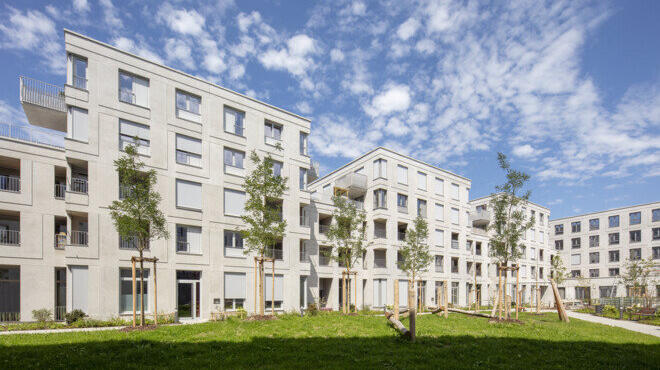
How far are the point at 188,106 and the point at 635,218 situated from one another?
69342mm

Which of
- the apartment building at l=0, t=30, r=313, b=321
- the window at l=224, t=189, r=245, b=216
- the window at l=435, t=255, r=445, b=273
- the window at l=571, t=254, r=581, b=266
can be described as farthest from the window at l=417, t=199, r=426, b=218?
the window at l=571, t=254, r=581, b=266

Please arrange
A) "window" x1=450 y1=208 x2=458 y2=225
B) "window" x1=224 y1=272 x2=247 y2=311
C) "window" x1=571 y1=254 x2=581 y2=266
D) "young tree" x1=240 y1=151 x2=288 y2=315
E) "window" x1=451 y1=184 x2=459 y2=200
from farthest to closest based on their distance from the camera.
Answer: "window" x1=571 y1=254 x2=581 y2=266
"window" x1=451 y1=184 x2=459 y2=200
"window" x1=450 y1=208 x2=458 y2=225
"window" x1=224 y1=272 x2=247 y2=311
"young tree" x1=240 y1=151 x2=288 y2=315

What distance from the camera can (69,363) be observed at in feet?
31.0

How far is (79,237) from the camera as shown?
21953 mm

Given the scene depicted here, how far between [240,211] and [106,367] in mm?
17983

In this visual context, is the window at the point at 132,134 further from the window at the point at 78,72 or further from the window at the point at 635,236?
the window at the point at 635,236

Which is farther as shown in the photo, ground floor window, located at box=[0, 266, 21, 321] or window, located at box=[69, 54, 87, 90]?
window, located at box=[69, 54, 87, 90]

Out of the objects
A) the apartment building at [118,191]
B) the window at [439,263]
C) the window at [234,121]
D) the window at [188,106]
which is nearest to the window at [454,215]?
the window at [439,263]

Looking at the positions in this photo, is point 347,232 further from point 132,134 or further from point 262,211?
point 132,134

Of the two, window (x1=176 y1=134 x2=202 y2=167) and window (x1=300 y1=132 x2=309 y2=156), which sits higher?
window (x1=300 y1=132 x2=309 y2=156)

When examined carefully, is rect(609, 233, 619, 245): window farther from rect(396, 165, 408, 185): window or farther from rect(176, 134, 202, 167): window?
rect(176, 134, 202, 167): window

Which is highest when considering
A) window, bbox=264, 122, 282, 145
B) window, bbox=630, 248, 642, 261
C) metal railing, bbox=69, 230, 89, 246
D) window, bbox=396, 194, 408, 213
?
window, bbox=264, 122, 282, 145

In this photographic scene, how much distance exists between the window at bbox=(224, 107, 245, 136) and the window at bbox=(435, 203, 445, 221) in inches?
966

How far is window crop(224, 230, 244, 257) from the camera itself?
26031 mm
